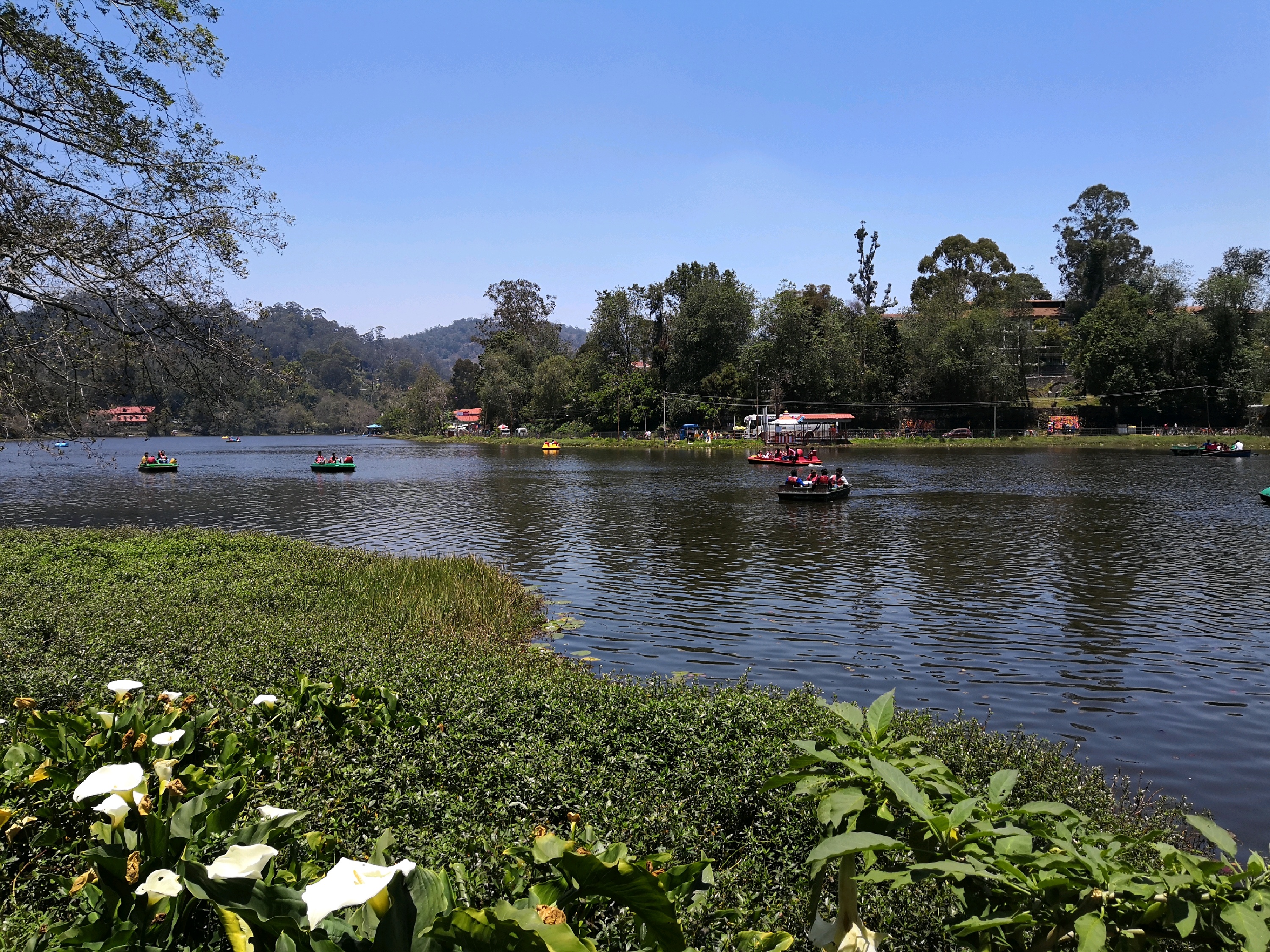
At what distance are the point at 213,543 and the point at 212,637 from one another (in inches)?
450

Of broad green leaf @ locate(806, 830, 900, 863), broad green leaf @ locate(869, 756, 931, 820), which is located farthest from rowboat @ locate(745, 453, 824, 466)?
broad green leaf @ locate(806, 830, 900, 863)

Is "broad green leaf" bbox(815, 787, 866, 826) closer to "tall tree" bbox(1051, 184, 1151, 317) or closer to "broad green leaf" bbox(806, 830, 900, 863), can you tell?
"broad green leaf" bbox(806, 830, 900, 863)

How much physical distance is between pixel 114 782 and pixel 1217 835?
168 inches

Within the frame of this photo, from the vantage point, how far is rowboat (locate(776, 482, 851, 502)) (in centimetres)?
3394

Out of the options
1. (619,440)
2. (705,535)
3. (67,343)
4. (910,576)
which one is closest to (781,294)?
(619,440)

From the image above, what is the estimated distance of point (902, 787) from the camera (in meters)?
2.83

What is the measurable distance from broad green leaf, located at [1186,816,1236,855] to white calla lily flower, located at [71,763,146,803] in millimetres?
4096

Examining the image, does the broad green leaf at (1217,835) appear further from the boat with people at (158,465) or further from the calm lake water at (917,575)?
the boat with people at (158,465)

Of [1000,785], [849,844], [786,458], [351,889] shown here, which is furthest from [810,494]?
[351,889]

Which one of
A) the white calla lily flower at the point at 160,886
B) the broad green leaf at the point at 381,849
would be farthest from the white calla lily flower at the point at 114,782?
the broad green leaf at the point at 381,849

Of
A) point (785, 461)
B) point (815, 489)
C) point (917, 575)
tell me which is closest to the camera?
point (917, 575)

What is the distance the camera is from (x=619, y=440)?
95.4 meters

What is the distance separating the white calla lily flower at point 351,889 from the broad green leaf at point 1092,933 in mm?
2111

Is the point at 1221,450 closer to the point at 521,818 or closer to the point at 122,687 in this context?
the point at 521,818
